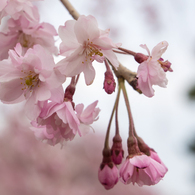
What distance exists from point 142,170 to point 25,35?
1.98ft

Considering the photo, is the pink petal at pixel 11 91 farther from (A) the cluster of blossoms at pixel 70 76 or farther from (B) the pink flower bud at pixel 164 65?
(B) the pink flower bud at pixel 164 65

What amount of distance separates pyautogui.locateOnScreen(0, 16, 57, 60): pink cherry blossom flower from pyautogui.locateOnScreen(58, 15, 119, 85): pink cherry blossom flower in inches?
12.3

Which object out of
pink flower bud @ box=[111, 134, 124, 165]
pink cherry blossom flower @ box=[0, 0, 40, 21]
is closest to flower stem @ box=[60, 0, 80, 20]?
pink cherry blossom flower @ box=[0, 0, 40, 21]

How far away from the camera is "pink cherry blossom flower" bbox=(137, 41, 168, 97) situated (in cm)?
57

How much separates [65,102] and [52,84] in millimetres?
67

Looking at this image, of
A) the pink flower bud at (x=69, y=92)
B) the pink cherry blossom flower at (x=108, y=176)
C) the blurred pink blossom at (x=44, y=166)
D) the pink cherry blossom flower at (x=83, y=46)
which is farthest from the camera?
the blurred pink blossom at (x=44, y=166)

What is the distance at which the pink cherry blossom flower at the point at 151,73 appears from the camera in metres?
0.57

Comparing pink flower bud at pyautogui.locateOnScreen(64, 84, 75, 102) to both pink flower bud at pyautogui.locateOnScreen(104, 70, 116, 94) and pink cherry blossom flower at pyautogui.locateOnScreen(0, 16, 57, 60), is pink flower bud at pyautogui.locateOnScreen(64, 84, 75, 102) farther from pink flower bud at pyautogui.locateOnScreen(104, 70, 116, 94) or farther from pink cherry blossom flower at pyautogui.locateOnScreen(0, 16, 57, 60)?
pink cherry blossom flower at pyautogui.locateOnScreen(0, 16, 57, 60)

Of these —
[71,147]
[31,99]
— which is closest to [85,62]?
[31,99]

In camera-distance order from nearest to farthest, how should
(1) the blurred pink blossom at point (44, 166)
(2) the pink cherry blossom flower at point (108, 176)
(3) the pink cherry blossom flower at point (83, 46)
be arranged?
(3) the pink cherry blossom flower at point (83, 46)
(2) the pink cherry blossom flower at point (108, 176)
(1) the blurred pink blossom at point (44, 166)

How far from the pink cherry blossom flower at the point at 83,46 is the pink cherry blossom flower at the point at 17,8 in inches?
9.7

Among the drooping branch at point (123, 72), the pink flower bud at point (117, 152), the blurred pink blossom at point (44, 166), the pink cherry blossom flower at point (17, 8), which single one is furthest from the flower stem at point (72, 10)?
the blurred pink blossom at point (44, 166)

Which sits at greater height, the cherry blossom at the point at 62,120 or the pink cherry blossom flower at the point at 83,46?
the pink cherry blossom flower at the point at 83,46

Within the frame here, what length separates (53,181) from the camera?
310cm
